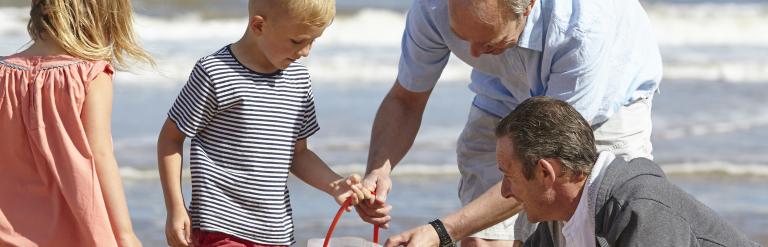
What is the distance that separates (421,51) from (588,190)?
4.44ft

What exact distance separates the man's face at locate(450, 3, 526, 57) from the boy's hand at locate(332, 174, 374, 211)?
0.57 m

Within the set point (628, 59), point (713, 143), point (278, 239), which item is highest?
point (628, 59)

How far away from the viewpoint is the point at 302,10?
145 inches

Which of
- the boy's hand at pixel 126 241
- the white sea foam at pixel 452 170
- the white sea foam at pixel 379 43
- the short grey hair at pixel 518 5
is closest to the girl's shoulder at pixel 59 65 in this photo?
the boy's hand at pixel 126 241

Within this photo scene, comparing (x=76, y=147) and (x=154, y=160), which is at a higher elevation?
(x=76, y=147)

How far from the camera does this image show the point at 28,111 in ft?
11.3

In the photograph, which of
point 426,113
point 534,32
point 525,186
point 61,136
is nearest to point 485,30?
point 534,32

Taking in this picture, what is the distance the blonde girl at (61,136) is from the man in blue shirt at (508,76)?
92cm

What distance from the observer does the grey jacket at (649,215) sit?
10.4 feet

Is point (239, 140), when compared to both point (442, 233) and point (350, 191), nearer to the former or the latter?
point (350, 191)

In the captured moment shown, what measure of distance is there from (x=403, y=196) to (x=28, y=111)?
3.79 metres

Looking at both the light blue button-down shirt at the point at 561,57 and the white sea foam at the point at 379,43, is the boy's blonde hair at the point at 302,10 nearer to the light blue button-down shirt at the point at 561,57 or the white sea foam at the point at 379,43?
the light blue button-down shirt at the point at 561,57

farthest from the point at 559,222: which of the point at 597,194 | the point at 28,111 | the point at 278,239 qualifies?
the point at 28,111

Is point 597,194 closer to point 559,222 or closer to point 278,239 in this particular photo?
point 559,222
